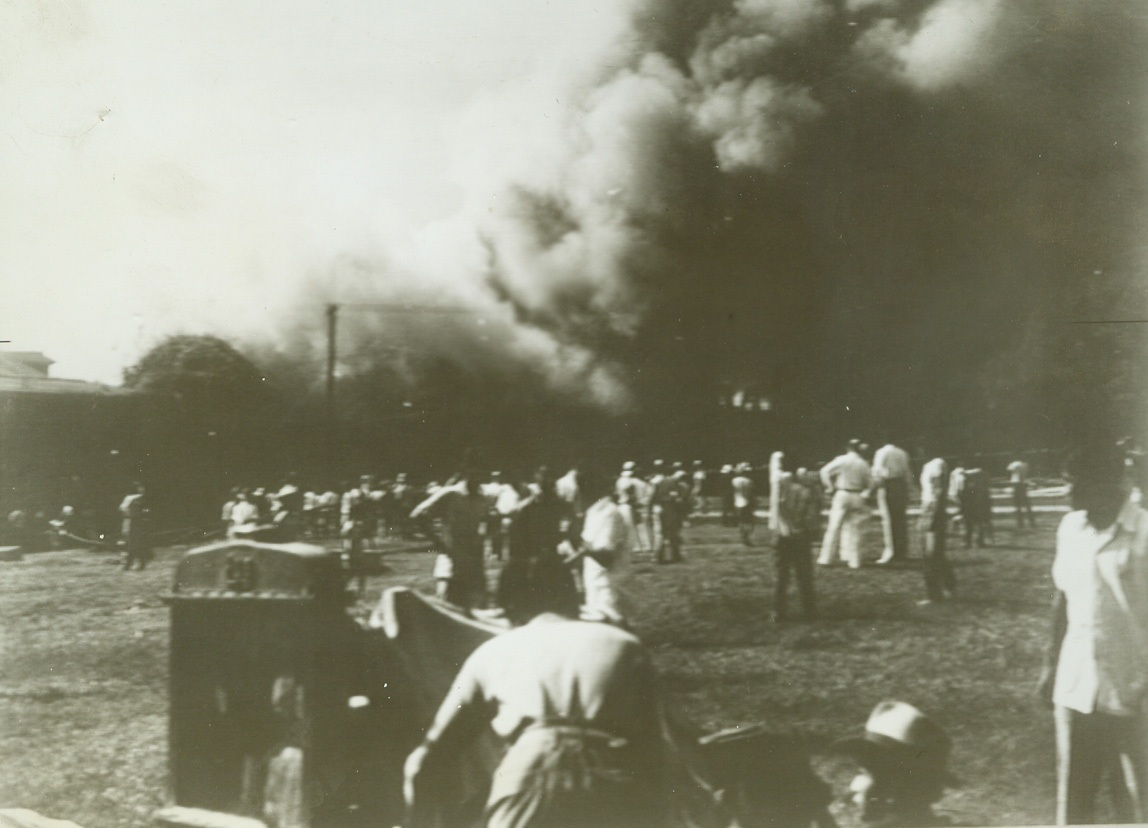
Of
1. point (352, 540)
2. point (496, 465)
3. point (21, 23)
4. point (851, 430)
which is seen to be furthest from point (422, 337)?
point (21, 23)

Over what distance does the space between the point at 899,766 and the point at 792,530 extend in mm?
1004

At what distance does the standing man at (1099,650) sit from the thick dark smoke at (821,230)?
0.38m

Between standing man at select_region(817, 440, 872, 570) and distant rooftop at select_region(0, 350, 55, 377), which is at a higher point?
distant rooftop at select_region(0, 350, 55, 377)

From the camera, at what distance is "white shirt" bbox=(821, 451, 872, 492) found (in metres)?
3.65

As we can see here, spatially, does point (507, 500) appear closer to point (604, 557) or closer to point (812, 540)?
point (604, 557)

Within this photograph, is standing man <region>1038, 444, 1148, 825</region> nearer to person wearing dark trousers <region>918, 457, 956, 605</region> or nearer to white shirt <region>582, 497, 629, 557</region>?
person wearing dark trousers <region>918, 457, 956, 605</region>

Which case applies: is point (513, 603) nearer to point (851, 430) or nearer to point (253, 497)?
point (253, 497)

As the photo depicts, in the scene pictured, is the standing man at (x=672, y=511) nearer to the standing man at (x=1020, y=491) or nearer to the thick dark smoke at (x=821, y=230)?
the thick dark smoke at (x=821, y=230)

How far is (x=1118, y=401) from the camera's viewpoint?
380 cm

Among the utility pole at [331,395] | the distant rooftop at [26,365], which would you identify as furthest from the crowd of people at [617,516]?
the distant rooftop at [26,365]

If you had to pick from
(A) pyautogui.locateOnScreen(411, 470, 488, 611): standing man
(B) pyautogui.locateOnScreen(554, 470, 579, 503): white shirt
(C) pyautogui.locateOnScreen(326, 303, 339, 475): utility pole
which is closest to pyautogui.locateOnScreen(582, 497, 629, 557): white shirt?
(B) pyautogui.locateOnScreen(554, 470, 579, 503): white shirt

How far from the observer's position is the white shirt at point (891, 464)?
12.0 feet

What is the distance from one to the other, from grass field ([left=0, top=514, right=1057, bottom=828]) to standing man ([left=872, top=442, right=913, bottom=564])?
0.08 metres

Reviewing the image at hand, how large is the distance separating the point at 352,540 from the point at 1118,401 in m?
3.18
